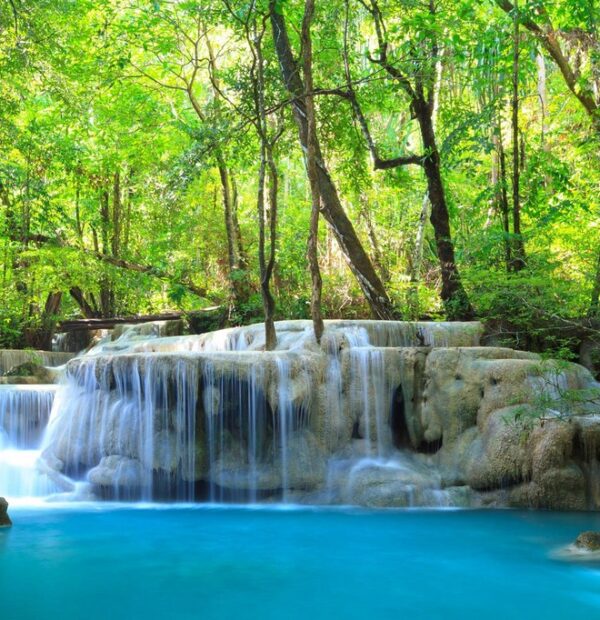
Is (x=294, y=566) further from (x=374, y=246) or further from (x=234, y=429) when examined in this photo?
(x=374, y=246)

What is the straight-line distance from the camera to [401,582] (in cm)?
566

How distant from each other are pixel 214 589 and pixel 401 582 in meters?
1.46

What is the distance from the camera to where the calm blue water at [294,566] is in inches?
197

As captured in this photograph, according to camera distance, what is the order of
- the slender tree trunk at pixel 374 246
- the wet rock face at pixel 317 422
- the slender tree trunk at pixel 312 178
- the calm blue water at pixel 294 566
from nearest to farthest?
1. the calm blue water at pixel 294 566
2. the wet rock face at pixel 317 422
3. the slender tree trunk at pixel 312 178
4. the slender tree trunk at pixel 374 246

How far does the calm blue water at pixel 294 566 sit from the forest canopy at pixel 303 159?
3337 mm

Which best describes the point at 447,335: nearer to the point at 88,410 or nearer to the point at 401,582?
the point at 88,410

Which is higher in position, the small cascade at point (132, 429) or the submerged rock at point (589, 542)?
the small cascade at point (132, 429)

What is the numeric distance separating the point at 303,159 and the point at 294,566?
1362cm

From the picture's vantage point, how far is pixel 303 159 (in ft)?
60.2

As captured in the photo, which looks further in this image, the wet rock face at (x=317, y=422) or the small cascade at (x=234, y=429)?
the small cascade at (x=234, y=429)

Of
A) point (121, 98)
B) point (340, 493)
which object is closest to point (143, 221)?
point (121, 98)

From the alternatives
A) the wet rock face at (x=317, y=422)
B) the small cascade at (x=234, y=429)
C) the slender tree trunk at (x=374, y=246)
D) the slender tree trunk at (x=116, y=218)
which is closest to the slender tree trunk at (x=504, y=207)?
the wet rock face at (x=317, y=422)

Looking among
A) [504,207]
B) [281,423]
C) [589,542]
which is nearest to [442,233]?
[504,207]

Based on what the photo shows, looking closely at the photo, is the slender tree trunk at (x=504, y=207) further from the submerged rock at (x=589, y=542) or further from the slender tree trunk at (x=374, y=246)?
the submerged rock at (x=589, y=542)
